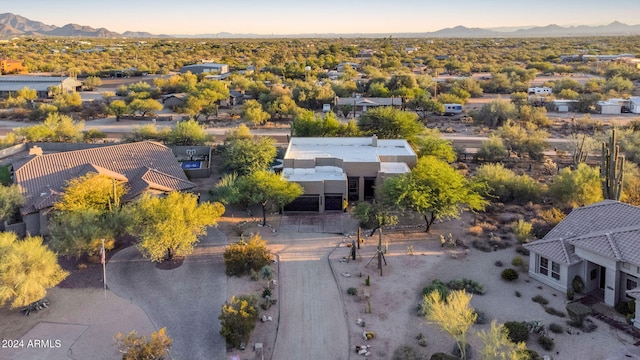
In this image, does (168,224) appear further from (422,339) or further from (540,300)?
(540,300)

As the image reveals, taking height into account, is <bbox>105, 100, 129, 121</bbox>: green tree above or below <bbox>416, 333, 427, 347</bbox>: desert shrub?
above

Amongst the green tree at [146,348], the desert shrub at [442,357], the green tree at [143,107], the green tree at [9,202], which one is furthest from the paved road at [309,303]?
the green tree at [143,107]

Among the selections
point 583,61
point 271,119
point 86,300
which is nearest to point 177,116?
point 271,119

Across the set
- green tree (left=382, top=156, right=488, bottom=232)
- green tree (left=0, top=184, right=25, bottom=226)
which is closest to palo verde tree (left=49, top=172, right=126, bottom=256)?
green tree (left=0, top=184, right=25, bottom=226)

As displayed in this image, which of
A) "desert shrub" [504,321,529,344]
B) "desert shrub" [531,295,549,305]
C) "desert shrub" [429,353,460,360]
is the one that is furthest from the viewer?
"desert shrub" [531,295,549,305]

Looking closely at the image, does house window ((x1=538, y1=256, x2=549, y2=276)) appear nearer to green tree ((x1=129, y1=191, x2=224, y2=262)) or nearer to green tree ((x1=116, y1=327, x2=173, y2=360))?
green tree ((x1=129, y1=191, x2=224, y2=262))

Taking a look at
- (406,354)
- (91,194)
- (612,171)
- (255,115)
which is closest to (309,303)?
(406,354)

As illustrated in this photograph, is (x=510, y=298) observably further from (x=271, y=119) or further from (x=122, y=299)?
(x=271, y=119)
